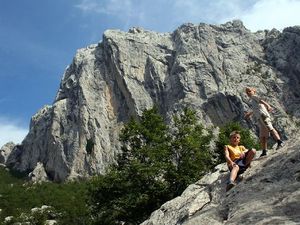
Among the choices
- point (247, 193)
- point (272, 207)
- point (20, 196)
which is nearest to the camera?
point (272, 207)

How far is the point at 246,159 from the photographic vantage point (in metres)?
15.7

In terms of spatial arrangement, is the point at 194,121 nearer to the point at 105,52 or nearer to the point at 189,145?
the point at 189,145

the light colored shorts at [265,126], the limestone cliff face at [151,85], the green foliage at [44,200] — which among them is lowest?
the light colored shorts at [265,126]

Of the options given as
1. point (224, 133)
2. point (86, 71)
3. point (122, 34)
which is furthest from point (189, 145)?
point (122, 34)

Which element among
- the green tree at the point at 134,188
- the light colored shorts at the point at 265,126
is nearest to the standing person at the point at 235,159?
the light colored shorts at the point at 265,126

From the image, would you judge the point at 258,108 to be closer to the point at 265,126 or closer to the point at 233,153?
the point at 265,126

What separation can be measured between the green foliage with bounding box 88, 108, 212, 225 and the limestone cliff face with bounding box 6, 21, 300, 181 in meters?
95.2

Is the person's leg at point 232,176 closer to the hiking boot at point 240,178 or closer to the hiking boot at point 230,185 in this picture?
the hiking boot at point 230,185

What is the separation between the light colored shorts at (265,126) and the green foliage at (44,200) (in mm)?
64975

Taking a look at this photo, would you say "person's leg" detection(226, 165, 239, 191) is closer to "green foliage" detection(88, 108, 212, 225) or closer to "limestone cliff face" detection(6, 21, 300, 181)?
"green foliage" detection(88, 108, 212, 225)

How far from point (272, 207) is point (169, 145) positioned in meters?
35.6

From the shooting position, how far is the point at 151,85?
6491 inches

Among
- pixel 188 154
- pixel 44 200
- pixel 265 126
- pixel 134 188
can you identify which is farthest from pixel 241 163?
pixel 44 200

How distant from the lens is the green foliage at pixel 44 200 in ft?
279
